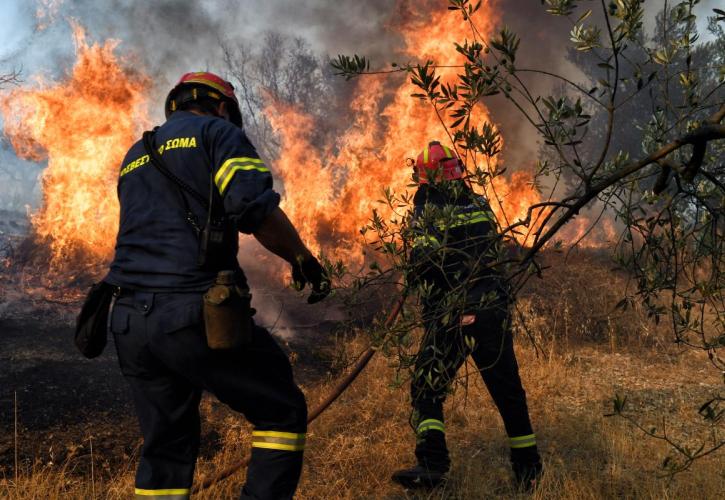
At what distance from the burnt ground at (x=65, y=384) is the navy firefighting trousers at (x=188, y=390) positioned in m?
1.68

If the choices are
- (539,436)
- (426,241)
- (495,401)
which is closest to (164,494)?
(426,241)

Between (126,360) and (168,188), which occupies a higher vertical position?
(168,188)

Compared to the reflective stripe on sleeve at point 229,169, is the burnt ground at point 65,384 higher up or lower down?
lower down

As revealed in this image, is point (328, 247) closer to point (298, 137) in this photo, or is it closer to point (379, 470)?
point (298, 137)

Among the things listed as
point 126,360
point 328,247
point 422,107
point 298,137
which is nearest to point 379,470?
point 126,360

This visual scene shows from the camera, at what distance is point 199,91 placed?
2832mm

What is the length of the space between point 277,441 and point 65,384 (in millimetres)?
4366

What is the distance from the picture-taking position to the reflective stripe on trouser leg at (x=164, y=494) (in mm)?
2385

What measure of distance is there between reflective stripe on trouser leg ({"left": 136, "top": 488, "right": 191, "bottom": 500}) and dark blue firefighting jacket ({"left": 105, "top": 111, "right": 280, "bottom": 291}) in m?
0.86

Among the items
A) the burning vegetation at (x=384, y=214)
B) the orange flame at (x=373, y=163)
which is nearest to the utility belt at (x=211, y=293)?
the burning vegetation at (x=384, y=214)

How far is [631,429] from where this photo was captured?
458 centimetres

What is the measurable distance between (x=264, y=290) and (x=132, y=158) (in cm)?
847

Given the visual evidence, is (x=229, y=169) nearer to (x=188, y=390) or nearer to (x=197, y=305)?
(x=197, y=305)

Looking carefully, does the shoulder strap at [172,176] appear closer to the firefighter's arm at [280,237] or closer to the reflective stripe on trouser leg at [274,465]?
the firefighter's arm at [280,237]
